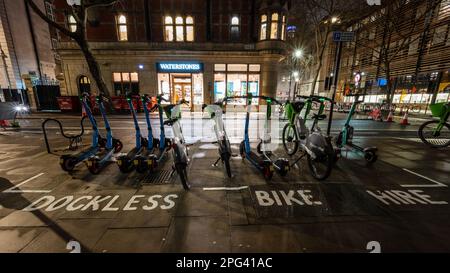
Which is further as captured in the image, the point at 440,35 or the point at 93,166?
the point at 440,35

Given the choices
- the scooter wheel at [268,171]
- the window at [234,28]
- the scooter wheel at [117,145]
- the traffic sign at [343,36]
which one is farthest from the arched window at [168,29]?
the scooter wheel at [268,171]

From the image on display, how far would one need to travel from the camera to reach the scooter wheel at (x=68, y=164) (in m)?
4.54

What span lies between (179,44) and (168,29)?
5.80 ft

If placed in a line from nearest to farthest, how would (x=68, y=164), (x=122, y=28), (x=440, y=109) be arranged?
1. (x=68, y=164)
2. (x=440, y=109)
3. (x=122, y=28)

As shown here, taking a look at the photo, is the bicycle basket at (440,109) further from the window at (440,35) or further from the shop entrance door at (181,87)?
the window at (440,35)

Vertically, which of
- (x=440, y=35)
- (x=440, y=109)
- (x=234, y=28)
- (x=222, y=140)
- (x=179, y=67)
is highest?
(x=234, y=28)

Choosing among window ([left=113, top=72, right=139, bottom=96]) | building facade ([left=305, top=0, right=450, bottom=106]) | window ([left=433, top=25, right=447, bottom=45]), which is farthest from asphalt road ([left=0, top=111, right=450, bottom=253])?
window ([left=433, top=25, right=447, bottom=45])

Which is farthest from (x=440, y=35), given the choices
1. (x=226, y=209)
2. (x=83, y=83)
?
(x=83, y=83)

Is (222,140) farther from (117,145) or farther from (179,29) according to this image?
(179,29)

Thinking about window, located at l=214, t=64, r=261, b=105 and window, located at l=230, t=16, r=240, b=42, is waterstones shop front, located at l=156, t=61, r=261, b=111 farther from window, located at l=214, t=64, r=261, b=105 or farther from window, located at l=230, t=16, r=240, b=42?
window, located at l=230, t=16, r=240, b=42

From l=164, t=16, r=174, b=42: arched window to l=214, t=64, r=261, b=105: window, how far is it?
513cm

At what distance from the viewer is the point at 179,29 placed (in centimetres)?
1820

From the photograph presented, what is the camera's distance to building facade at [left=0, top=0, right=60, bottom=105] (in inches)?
720
